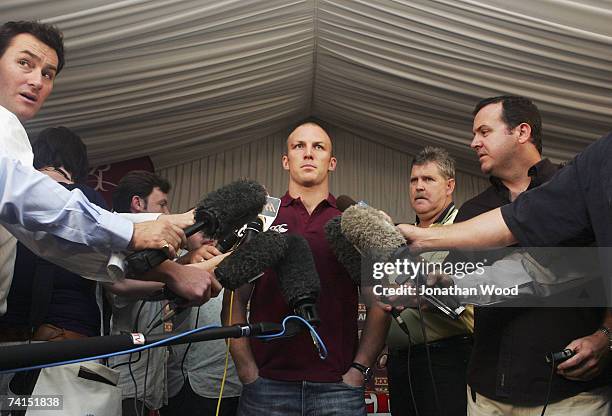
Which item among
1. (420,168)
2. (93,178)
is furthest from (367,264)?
(93,178)

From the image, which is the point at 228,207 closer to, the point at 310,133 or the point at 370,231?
the point at 370,231

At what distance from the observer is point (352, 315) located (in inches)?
79.9

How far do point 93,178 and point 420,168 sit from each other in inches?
146

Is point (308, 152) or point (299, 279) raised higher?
point (308, 152)

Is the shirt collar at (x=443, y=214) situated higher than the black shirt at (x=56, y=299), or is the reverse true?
the shirt collar at (x=443, y=214)

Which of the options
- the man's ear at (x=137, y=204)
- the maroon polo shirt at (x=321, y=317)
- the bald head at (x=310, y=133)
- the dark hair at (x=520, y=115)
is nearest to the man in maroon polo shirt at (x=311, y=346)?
the maroon polo shirt at (x=321, y=317)

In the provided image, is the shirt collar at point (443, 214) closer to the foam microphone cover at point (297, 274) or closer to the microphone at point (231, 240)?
the foam microphone cover at point (297, 274)

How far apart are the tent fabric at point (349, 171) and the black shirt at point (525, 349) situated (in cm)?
500

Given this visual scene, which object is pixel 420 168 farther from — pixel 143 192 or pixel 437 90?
pixel 437 90

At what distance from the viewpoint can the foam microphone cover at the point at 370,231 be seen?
151cm

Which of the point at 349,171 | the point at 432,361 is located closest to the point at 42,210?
the point at 432,361

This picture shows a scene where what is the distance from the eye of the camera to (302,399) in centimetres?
184

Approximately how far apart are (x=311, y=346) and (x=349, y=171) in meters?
5.15

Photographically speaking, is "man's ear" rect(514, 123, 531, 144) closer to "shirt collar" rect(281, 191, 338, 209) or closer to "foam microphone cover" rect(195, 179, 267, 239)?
"shirt collar" rect(281, 191, 338, 209)
